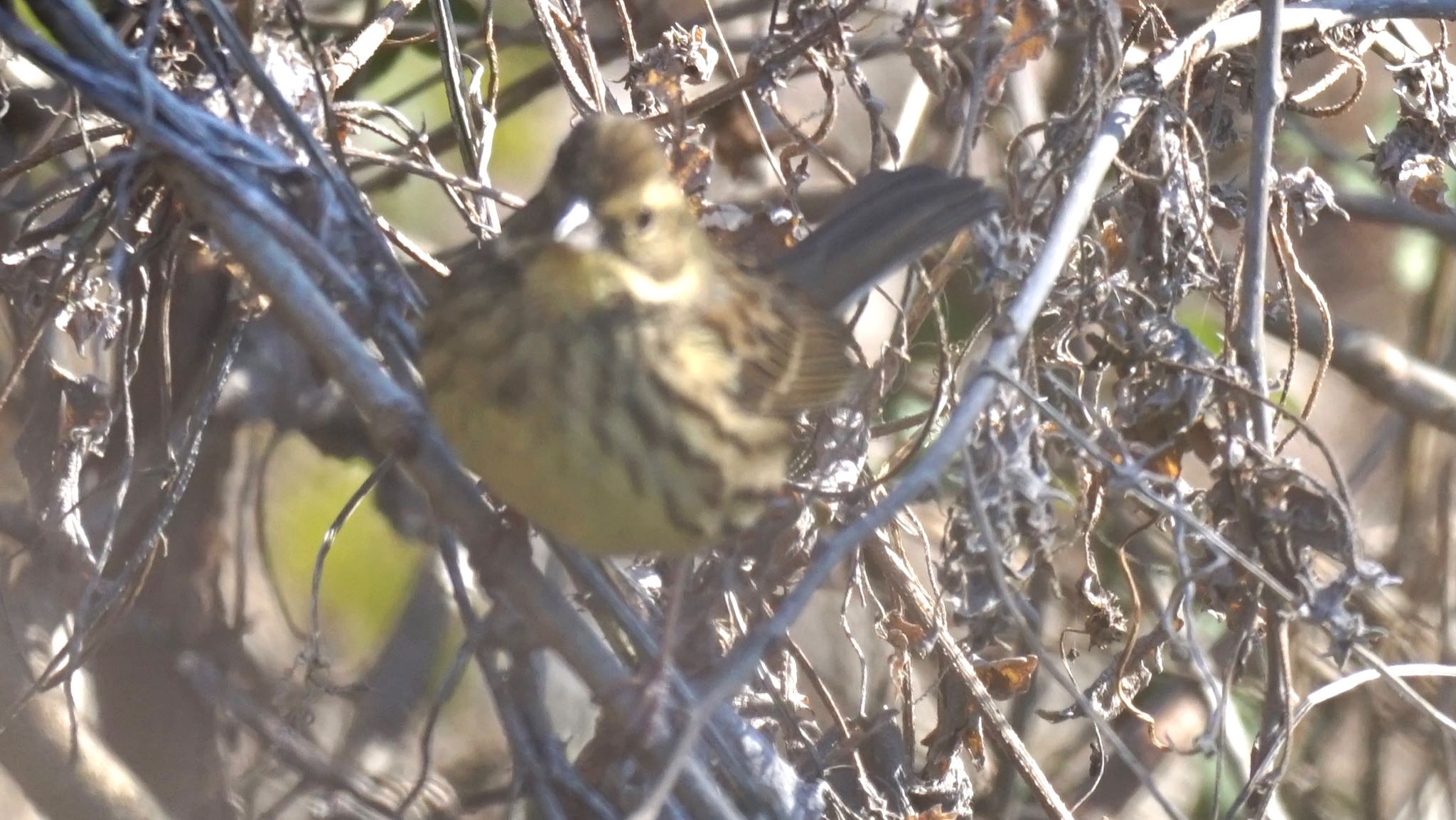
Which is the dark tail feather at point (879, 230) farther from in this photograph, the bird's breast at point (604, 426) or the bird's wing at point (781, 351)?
the bird's breast at point (604, 426)

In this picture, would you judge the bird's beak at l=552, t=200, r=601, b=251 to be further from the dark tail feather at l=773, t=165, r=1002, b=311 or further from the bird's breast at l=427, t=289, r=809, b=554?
the dark tail feather at l=773, t=165, r=1002, b=311

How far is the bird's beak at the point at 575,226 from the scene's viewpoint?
224 centimetres

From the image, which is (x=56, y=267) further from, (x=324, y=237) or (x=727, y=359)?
(x=727, y=359)

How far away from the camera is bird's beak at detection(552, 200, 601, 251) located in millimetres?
2236

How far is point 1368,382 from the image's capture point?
155 inches

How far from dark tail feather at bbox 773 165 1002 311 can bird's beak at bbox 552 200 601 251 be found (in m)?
0.59

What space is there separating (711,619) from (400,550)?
1721 mm

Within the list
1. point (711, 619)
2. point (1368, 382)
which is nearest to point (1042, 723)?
point (1368, 382)

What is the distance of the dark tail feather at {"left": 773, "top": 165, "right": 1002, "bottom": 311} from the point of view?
261 cm

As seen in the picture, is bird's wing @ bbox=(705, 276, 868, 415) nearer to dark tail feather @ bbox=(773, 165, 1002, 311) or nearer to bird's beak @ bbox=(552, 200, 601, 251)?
Answer: dark tail feather @ bbox=(773, 165, 1002, 311)

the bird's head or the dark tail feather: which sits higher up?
the dark tail feather

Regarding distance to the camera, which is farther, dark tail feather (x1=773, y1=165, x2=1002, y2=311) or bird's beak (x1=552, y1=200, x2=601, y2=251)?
dark tail feather (x1=773, y1=165, x2=1002, y2=311)

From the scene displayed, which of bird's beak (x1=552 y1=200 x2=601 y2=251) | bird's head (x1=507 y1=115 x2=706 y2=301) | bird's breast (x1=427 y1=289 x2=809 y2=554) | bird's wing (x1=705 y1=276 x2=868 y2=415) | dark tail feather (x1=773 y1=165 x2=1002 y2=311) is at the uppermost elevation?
dark tail feather (x1=773 y1=165 x2=1002 y2=311)

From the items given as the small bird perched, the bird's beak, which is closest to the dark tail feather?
the small bird perched
